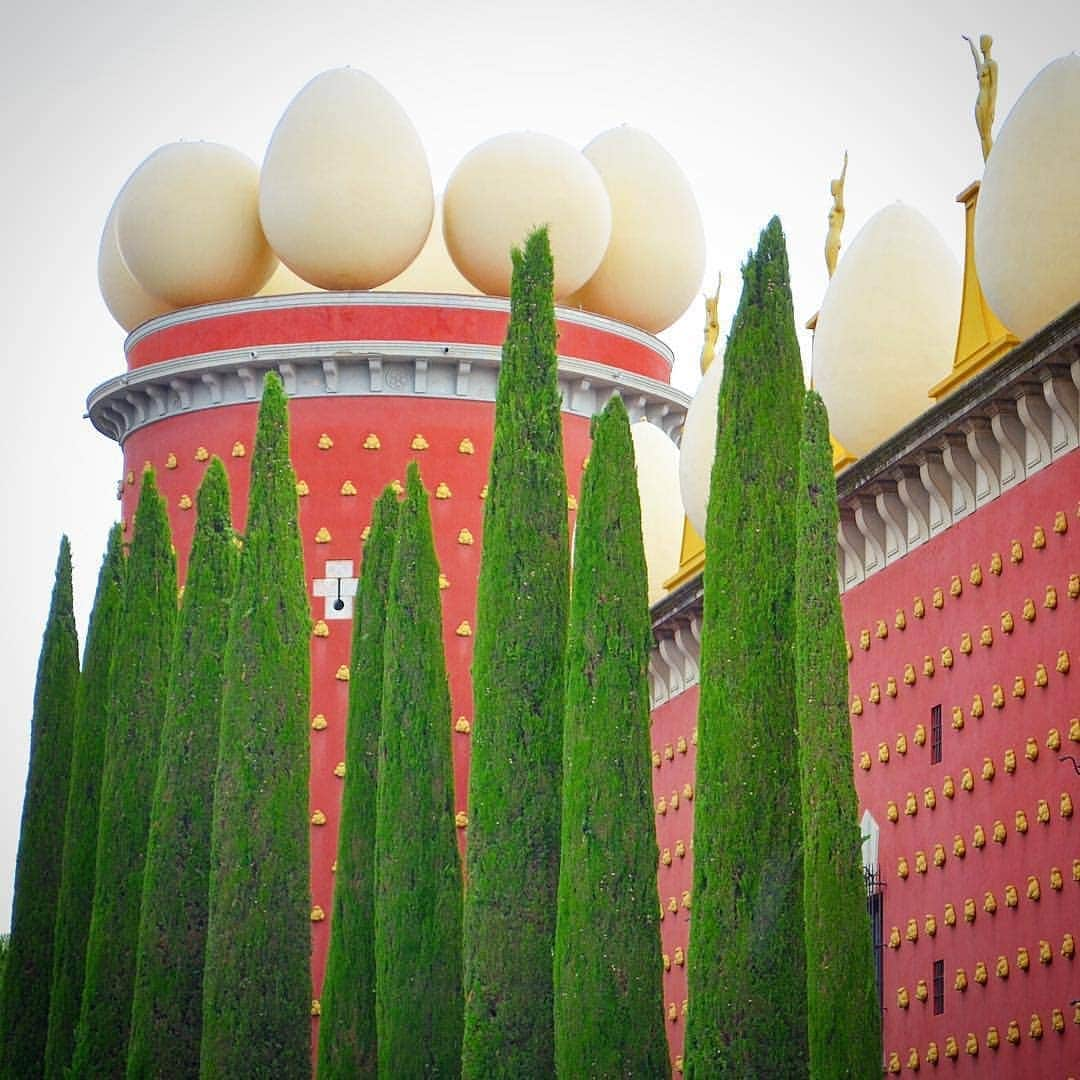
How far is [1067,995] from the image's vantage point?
1641cm

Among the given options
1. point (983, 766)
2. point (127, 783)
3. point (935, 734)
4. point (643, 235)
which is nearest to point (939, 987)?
point (983, 766)

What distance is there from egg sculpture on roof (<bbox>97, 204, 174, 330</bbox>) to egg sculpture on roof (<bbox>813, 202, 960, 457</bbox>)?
11.5 metres

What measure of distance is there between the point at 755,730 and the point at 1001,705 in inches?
86.1

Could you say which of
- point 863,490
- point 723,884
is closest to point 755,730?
point 723,884

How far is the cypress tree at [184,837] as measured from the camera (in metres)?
23.0

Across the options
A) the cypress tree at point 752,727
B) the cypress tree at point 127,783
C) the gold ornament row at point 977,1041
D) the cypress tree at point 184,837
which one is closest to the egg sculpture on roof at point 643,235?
the cypress tree at point 127,783

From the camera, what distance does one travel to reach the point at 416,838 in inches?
→ 825

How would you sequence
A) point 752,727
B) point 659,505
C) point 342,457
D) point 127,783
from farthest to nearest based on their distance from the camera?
point 342,457 → point 659,505 → point 127,783 → point 752,727

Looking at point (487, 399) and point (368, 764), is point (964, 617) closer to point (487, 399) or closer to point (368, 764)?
point (368, 764)

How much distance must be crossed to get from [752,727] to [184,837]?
27.7ft

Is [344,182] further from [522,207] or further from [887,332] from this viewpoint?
[887,332]

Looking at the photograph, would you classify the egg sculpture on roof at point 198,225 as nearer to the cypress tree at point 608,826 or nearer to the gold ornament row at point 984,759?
the cypress tree at point 608,826

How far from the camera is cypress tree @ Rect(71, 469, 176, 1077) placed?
2417 centimetres

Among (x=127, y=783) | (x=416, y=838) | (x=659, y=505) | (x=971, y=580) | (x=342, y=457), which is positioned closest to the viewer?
(x=971, y=580)
